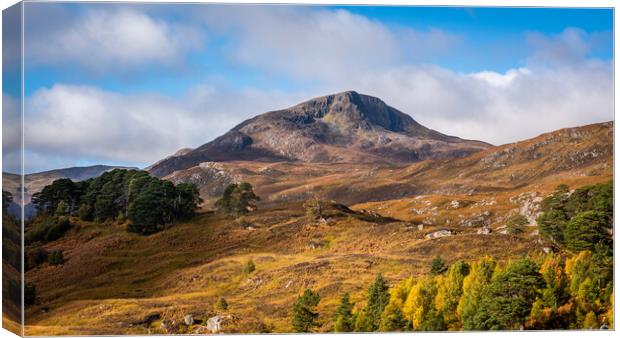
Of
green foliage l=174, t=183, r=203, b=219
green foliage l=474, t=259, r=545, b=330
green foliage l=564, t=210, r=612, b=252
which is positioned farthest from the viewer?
green foliage l=174, t=183, r=203, b=219

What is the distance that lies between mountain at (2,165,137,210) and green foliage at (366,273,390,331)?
39.5 feet

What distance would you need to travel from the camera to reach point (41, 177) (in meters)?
24.2

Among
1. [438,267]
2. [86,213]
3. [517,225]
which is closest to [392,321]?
[438,267]

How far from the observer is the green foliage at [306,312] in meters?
23.7

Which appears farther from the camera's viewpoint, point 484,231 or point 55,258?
point 484,231

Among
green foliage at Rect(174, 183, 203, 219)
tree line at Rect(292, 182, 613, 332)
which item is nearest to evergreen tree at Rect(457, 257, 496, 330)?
tree line at Rect(292, 182, 613, 332)

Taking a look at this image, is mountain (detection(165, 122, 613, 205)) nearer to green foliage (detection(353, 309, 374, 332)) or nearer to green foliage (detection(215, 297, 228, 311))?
green foliage (detection(215, 297, 228, 311))

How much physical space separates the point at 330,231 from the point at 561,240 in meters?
9.84

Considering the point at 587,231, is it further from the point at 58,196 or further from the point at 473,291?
the point at 58,196

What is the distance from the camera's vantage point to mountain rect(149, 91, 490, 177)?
33219mm

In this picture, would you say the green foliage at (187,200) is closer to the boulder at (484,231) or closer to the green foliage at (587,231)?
the boulder at (484,231)

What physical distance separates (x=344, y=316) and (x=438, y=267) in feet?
14.1

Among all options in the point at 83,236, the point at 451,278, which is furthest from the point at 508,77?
the point at 83,236

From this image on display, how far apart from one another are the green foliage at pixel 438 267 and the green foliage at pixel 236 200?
1111cm
